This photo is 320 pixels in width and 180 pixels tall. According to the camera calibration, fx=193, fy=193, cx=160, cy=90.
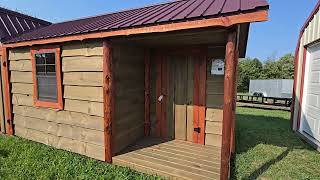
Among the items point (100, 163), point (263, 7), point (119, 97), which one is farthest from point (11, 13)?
point (263, 7)

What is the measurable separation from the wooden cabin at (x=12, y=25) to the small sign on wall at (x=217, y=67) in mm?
5326

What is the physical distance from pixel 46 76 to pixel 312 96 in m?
6.75

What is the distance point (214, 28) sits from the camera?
2678 millimetres

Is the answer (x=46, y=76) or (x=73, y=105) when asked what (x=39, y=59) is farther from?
(x=73, y=105)

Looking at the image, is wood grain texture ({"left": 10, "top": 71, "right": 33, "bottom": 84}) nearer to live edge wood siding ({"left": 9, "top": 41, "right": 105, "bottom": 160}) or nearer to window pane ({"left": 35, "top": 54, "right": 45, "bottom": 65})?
live edge wood siding ({"left": 9, "top": 41, "right": 105, "bottom": 160})

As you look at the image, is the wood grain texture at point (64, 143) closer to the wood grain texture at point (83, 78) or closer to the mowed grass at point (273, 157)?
the wood grain texture at point (83, 78)

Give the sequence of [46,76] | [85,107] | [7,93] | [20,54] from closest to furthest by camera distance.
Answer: [85,107], [46,76], [20,54], [7,93]

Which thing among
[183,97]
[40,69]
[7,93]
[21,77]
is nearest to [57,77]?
[40,69]

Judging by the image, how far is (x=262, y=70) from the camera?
3284 centimetres

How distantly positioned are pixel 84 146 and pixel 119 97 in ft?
4.17

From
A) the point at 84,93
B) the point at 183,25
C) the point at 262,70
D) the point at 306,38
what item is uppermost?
the point at 262,70

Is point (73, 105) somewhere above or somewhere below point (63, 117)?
above

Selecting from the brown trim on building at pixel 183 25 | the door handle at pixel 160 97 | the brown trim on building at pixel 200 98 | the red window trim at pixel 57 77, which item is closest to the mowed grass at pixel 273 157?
the brown trim on building at pixel 200 98

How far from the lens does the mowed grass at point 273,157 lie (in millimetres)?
3275
